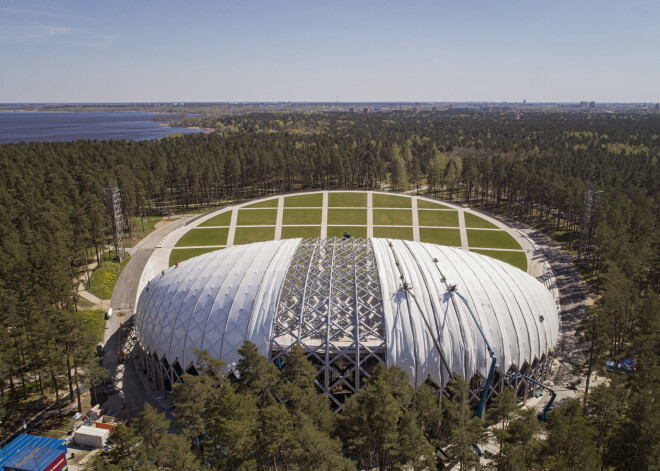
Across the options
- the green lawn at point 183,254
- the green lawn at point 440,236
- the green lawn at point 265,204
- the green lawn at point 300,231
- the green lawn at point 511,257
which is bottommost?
the green lawn at point 511,257

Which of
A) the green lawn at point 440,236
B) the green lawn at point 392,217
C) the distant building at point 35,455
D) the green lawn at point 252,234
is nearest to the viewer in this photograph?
the distant building at point 35,455

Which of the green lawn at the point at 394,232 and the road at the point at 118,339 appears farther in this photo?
the green lawn at the point at 394,232

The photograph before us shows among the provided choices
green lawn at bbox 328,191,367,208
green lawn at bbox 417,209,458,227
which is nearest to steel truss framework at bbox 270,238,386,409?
green lawn at bbox 417,209,458,227

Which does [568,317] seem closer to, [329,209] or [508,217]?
[508,217]

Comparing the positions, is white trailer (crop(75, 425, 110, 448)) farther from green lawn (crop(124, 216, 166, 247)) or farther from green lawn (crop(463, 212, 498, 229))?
green lawn (crop(463, 212, 498, 229))

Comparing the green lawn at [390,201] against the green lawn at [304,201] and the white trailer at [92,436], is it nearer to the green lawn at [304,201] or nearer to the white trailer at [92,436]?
the green lawn at [304,201]

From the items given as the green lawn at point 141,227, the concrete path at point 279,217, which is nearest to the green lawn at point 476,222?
the concrete path at point 279,217

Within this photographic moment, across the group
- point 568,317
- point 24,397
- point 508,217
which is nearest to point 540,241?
point 508,217
